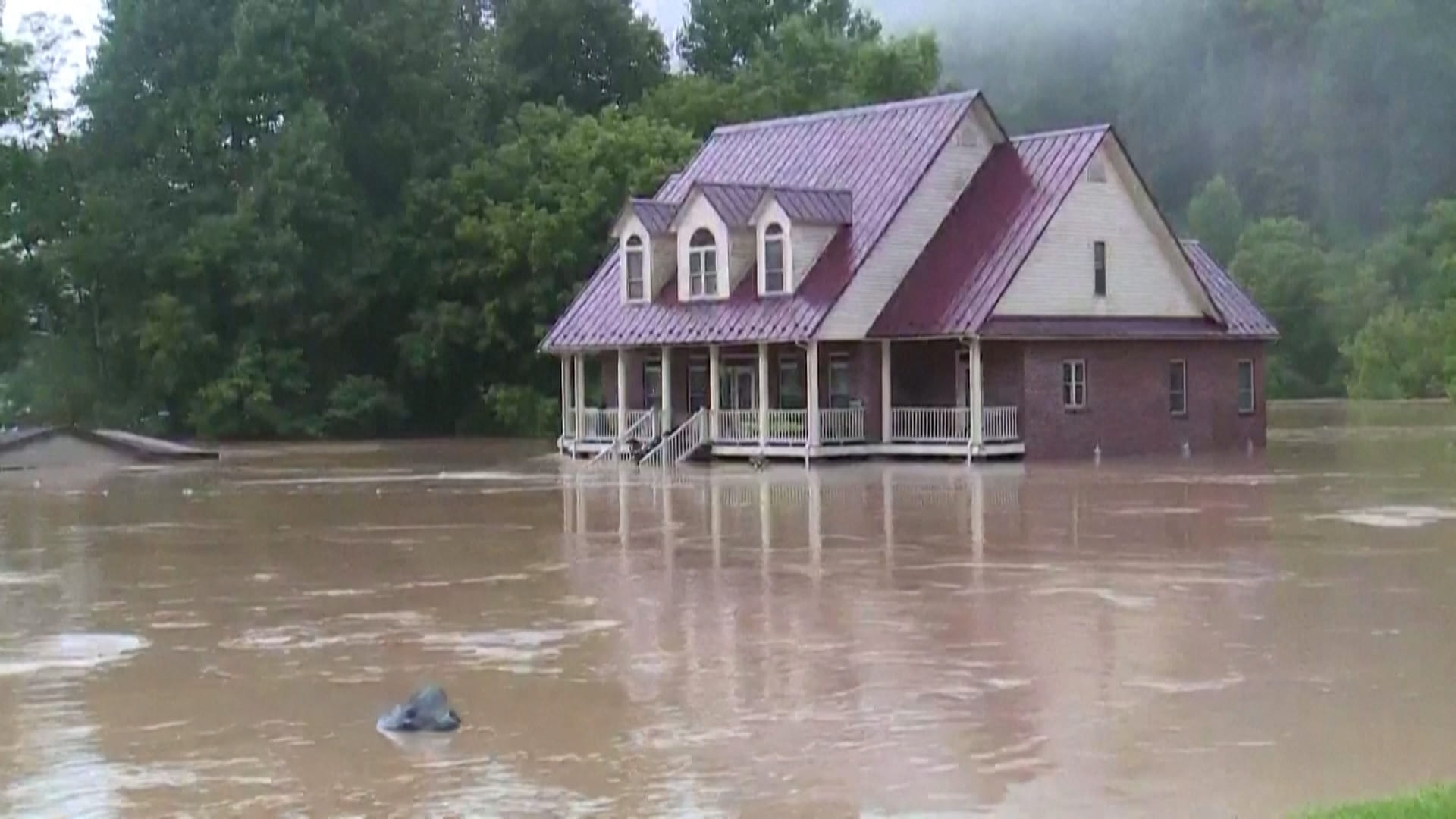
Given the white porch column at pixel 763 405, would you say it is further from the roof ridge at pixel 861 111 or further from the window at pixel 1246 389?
the window at pixel 1246 389

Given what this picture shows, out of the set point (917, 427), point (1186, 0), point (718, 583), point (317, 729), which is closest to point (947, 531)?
point (718, 583)

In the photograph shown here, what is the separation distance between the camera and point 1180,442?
4238 cm

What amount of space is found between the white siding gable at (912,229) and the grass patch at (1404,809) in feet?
101

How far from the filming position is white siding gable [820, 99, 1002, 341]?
131 ft

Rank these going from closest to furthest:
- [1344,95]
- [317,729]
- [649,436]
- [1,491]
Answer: [317,729] < [1,491] < [649,436] < [1344,95]

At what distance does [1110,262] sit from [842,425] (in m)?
6.36

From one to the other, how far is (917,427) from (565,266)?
61.0ft

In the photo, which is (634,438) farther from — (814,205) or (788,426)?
(814,205)

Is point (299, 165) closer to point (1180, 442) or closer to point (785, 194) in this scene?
point (785, 194)

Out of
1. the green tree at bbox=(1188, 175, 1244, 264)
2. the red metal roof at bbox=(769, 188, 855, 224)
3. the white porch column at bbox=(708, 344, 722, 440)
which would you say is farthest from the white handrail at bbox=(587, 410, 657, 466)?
the green tree at bbox=(1188, 175, 1244, 264)

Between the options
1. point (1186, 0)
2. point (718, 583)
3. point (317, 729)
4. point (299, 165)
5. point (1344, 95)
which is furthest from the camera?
point (1186, 0)

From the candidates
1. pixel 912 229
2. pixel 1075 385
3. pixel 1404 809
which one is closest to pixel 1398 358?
pixel 1075 385

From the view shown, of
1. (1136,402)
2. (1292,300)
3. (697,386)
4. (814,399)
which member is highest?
(1292,300)

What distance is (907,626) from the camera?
15.4 meters
